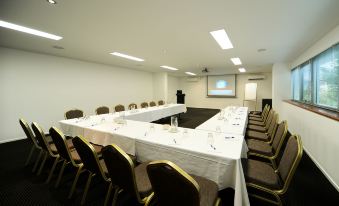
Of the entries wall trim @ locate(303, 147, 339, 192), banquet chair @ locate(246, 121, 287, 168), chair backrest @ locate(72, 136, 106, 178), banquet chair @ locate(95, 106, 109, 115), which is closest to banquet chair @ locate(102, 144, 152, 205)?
chair backrest @ locate(72, 136, 106, 178)

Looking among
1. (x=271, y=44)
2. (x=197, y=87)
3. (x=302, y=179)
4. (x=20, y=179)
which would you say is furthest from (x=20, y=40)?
(x=197, y=87)

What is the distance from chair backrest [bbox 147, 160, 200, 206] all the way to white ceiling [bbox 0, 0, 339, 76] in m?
1.92

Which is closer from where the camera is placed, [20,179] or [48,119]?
[20,179]

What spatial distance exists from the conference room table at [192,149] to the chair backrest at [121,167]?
0.59m

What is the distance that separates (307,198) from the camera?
1.95 meters

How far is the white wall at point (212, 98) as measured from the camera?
9258 millimetres

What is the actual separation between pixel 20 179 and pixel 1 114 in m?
2.72

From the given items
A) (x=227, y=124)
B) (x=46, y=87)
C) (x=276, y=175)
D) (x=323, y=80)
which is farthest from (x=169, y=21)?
(x=46, y=87)

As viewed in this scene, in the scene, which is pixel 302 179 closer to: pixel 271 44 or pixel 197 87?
pixel 271 44

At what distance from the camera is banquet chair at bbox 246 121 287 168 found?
205 cm

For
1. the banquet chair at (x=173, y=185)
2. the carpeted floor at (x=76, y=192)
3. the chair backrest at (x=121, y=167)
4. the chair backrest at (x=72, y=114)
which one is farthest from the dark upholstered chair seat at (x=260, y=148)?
the chair backrest at (x=72, y=114)

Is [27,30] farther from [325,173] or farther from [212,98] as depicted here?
[212,98]

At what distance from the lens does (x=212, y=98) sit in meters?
10.9

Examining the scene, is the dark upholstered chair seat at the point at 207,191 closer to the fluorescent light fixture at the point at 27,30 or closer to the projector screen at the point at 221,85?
the fluorescent light fixture at the point at 27,30
